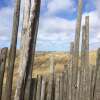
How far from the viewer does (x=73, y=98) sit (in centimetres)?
812

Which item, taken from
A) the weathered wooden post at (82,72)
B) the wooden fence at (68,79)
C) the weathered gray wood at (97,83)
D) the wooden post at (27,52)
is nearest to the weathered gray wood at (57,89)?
the wooden fence at (68,79)

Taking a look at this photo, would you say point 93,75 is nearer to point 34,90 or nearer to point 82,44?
point 82,44

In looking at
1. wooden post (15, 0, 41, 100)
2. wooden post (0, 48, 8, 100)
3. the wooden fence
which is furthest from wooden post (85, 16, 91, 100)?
wooden post (15, 0, 41, 100)

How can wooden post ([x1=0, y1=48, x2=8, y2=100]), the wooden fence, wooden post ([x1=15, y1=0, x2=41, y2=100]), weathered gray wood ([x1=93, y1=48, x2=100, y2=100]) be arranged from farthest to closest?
wooden post ([x1=0, y1=48, x2=8, y2=100]), weathered gray wood ([x1=93, y1=48, x2=100, y2=100]), the wooden fence, wooden post ([x1=15, y1=0, x2=41, y2=100])

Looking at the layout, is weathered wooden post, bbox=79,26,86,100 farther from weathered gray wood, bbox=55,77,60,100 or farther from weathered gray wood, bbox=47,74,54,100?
weathered gray wood, bbox=47,74,54,100

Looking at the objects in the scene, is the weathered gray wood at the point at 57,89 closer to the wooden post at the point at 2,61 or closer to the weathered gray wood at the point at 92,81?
the weathered gray wood at the point at 92,81

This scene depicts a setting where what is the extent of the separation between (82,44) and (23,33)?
6.67 ft

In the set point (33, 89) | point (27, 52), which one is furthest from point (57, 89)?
point (27, 52)

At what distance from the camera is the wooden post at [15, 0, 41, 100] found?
5918 millimetres

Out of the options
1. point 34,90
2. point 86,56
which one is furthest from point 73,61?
point 34,90

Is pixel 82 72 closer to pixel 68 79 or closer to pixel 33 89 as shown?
pixel 68 79

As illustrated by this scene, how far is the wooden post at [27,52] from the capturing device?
592 cm

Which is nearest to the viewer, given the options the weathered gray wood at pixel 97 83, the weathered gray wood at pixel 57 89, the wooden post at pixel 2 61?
the weathered gray wood at pixel 97 83

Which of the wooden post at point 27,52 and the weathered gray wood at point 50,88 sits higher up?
the wooden post at point 27,52
